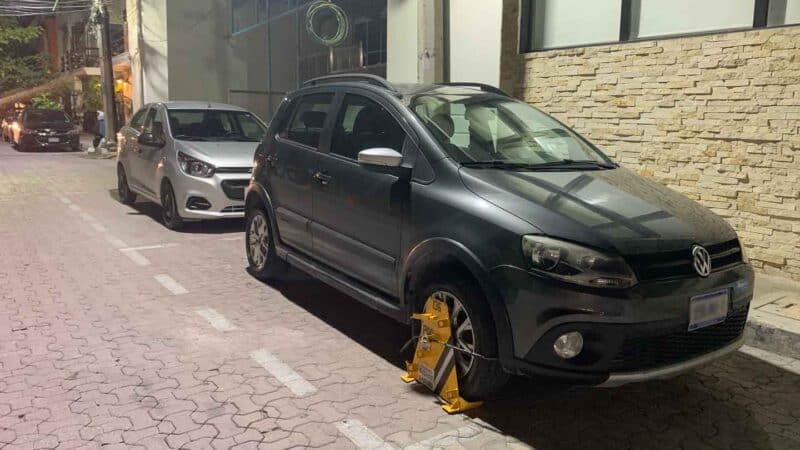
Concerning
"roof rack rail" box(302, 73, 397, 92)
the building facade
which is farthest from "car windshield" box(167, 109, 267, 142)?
"roof rack rail" box(302, 73, 397, 92)

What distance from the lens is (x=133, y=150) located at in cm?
992


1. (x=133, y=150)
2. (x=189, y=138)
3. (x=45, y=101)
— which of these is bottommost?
(x=133, y=150)

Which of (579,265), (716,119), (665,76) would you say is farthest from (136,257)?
(716,119)

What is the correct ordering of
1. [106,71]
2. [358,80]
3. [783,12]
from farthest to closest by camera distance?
1. [106,71]
2. [783,12]
3. [358,80]

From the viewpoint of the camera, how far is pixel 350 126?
4.75m

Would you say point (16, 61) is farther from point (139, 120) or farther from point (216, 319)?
point (216, 319)

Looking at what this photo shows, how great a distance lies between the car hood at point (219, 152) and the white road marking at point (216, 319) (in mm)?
3282

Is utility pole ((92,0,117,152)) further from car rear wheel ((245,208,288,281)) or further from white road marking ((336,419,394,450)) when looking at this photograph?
white road marking ((336,419,394,450))

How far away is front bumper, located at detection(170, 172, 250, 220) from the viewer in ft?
26.7

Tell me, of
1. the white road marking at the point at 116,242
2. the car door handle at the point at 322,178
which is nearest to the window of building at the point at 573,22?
the car door handle at the point at 322,178

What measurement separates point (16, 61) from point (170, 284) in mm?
39673

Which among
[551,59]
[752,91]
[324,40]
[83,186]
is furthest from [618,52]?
[83,186]

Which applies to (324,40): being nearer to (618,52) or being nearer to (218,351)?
(618,52)

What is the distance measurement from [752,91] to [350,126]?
401 cm
